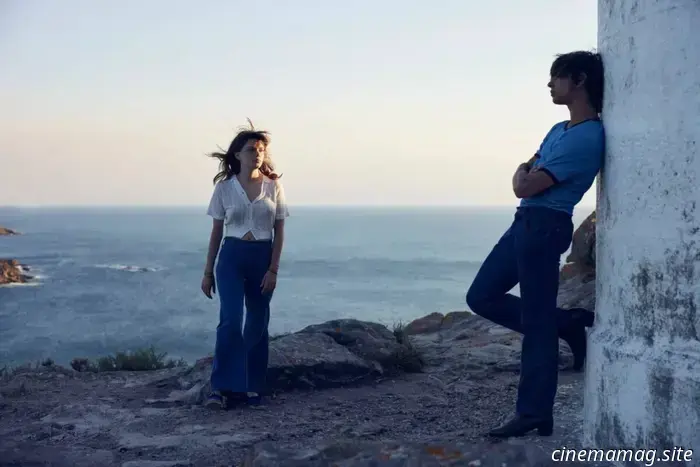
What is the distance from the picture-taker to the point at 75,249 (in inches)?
3260

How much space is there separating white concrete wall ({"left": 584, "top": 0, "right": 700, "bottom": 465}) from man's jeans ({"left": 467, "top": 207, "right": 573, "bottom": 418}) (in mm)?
284

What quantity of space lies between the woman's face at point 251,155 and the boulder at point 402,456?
259cm

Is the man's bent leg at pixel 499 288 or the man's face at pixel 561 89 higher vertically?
the man's face at pixel 561 89

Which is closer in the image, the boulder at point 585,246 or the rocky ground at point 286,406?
the rocky ground at point 286,406

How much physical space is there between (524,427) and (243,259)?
2.28 meters

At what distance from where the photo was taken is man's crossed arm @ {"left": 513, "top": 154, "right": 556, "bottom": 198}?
3.73m

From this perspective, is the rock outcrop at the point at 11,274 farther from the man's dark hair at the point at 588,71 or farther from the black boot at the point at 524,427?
the man's dark hair at the point at 588,71

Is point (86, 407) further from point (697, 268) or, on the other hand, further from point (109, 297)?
point (109, 297)

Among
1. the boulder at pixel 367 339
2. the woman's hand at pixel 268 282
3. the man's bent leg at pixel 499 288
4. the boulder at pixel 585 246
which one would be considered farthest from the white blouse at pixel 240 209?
the boulder at pixel 585 246

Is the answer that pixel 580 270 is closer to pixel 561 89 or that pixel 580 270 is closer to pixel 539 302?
pixel 539 302

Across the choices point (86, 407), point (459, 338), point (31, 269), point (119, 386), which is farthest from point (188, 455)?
point (31, 269)

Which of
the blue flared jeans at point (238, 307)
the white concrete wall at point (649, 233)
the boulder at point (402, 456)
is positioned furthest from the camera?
the blue flared jeans at point (238, 307)

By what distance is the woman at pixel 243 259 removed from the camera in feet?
17.1

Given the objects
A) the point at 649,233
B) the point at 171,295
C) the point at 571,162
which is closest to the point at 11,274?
the point at 171,295
